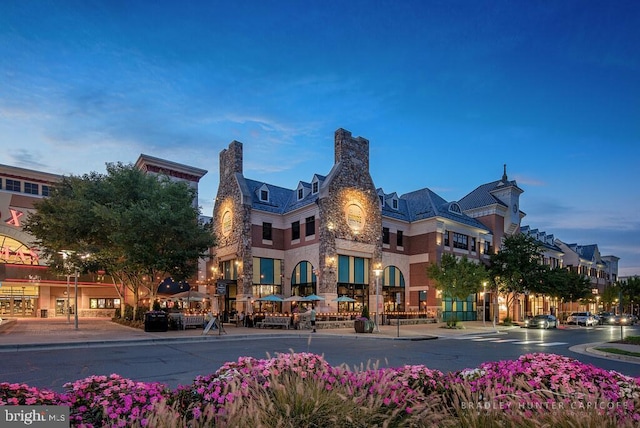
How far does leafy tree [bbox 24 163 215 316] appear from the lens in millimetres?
28047

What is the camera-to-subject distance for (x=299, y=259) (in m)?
43.1

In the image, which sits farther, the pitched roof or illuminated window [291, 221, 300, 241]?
the pitched roof

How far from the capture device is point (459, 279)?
3909cm

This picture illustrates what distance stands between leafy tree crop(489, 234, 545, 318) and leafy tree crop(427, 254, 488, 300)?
33.4 feet

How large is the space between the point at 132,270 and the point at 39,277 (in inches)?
932

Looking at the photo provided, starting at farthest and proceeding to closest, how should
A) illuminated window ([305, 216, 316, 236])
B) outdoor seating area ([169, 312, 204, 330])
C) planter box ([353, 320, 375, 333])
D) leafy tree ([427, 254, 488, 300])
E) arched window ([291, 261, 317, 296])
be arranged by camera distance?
arched window ([291, 261, 317, 296]), illuminated window ([305, 216, 316, 236]), leafy tree ([427, 254, 488, 300]), outdoor seating area ([169, 312, 204, 330]), planter box ([353, 320, 375, 333])

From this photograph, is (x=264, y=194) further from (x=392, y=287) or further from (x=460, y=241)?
(x=460, y=241)

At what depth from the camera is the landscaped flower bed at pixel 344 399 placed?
4.28 meters

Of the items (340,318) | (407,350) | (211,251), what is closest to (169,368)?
(407,350)

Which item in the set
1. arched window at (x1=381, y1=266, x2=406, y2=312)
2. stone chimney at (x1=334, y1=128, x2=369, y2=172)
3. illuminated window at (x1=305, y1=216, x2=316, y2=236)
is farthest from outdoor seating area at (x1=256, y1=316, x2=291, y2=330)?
stone chimney at (x1=334, y1=128, x2=369, y2=172)

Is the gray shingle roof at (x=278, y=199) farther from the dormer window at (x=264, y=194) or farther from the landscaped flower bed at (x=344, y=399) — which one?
the landscaped flower bed at (x=344, y=399)

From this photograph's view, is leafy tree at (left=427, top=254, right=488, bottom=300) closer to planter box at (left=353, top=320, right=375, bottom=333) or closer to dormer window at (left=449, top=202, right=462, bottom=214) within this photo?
dormer window at (left=449, top=202, right=462, bottom=214)

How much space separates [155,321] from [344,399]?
2699 centimetres

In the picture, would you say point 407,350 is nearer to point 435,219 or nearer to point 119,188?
point 119,188
